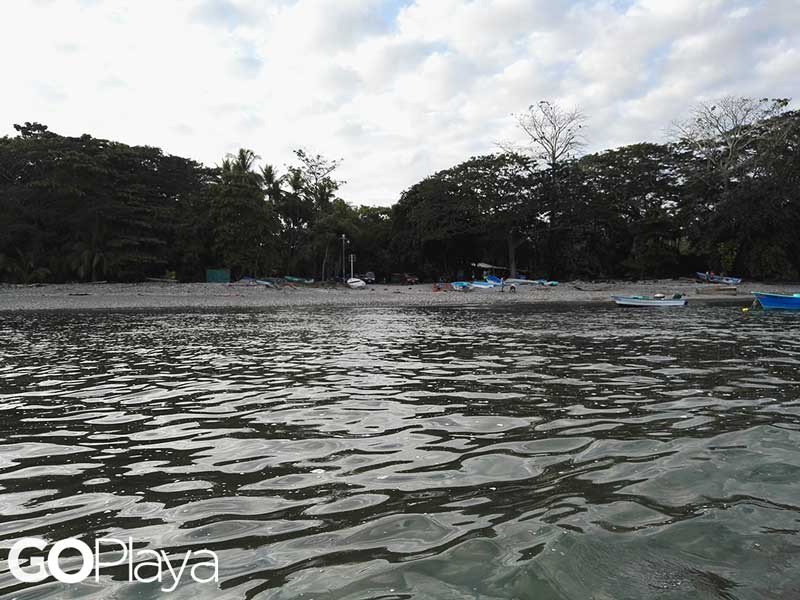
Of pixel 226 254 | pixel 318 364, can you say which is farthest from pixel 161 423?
pixel 226 254

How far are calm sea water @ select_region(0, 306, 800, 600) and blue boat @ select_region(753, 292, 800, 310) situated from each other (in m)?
17.9

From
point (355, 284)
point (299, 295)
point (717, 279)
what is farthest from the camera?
point (355, 284)

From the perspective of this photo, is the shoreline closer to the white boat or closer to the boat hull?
the white boat

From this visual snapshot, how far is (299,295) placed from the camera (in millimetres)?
43188

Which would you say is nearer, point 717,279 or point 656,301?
point 656,301

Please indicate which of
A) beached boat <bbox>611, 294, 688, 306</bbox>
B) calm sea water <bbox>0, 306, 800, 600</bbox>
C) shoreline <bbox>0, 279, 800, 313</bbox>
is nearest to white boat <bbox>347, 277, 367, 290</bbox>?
shoreline <bbox>0, 279, 800, 313</bbox>

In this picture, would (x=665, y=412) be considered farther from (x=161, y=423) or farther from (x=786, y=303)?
(x=786, y=303)

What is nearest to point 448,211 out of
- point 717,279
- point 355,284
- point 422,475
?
point 355,284

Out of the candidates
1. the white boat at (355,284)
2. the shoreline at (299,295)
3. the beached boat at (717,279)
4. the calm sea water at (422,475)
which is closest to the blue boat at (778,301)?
the shoreline at (299,295)

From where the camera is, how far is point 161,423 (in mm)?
6945

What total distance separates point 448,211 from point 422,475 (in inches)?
2095

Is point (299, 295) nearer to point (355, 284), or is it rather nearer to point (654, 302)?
point (355, 284)

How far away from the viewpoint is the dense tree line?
48.0 metres

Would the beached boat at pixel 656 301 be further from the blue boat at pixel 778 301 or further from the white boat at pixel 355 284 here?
the white boat at pixel 355 284
